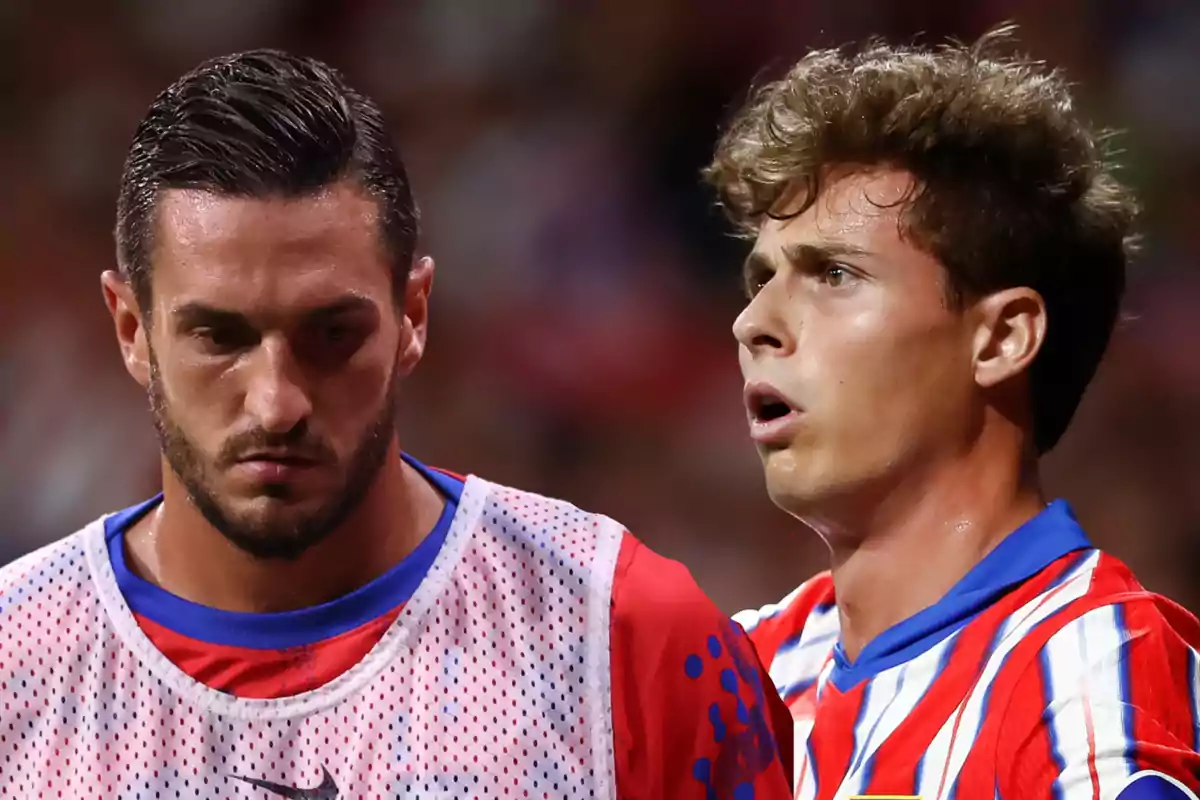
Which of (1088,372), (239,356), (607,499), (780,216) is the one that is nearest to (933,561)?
(1088,372)

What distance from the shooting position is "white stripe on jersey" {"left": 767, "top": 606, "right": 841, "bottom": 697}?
212cm

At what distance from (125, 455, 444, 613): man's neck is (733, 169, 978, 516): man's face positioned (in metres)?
0.55

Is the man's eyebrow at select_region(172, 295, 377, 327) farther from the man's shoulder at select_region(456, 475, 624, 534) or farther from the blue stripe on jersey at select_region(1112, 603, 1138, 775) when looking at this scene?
the blue stripe on jersey at select_region(1112, 603, 1138, 775)

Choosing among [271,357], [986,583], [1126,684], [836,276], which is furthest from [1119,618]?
[271,357]

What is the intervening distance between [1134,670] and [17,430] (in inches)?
98.9

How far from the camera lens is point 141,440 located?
3.33 meters

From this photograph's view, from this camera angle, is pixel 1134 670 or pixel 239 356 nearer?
pixel 239 356

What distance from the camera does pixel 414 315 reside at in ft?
5.25

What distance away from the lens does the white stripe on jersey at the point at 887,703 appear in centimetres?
182

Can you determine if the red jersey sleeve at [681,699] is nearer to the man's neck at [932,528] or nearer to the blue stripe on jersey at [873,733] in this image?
the blue stripe on jersey at [873,733]

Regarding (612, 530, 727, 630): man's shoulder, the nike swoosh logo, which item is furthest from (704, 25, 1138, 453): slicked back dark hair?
the nike swoosh logo

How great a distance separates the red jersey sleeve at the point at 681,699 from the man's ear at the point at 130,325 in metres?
0.51

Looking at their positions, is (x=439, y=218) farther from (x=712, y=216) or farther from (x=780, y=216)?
(x=780, y=216)

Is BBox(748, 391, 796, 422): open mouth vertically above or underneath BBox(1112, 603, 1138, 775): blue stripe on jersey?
above
